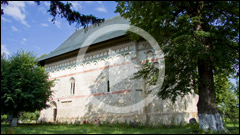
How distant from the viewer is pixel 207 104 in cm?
900

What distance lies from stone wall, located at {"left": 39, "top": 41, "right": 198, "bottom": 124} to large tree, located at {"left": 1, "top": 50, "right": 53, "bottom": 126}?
336 cm

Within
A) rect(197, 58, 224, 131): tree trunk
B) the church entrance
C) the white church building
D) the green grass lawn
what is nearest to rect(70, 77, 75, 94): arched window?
the white church building

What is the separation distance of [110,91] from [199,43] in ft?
30.8

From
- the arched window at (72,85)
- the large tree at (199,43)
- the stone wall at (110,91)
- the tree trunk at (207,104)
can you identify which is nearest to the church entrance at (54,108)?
the stone wall at (110,91)

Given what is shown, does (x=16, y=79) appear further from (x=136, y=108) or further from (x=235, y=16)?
(x=235, y=16)

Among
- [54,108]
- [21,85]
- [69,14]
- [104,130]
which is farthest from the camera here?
[54,108]

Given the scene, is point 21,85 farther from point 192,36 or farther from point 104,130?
point 192,36

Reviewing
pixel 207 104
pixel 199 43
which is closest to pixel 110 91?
pixel 207 104

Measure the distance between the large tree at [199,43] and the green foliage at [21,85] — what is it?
32.5ft

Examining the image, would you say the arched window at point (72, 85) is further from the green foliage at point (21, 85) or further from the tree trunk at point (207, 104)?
the tree trunk at point (207, 104)

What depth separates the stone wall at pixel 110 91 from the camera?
1413 centimetres

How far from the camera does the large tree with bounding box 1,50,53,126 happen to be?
47.1 ft

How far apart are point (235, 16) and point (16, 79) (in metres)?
14.7

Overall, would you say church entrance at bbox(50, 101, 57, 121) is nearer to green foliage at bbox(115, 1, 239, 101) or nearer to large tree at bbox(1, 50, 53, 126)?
large tree at bbox(1, 50, 53, 126)
